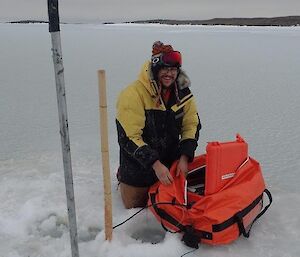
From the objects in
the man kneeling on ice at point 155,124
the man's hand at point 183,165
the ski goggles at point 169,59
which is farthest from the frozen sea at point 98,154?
the ski goggles at point 169,59

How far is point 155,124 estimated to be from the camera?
286 cm

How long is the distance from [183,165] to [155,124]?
1.10 ft

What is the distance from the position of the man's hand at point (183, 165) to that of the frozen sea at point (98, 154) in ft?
1.20

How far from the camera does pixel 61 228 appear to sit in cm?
269

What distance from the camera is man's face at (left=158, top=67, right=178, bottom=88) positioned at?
2.70m

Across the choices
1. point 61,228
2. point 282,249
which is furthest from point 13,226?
point 282,249

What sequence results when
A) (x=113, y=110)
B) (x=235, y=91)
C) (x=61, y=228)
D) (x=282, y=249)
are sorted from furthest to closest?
(x=235, y=91) → (x=113, y=110) → (x=61, y=228) → (x=282, y=249)

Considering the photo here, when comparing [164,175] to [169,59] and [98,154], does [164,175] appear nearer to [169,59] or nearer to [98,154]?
[169,59]

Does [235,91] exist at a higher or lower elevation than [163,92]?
lower

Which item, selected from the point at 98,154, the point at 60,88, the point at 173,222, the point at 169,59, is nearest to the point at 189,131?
the point at 169,59

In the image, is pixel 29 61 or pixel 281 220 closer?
pixel 281 220

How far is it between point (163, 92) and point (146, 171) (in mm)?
562

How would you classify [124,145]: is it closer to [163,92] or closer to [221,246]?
[163,92]

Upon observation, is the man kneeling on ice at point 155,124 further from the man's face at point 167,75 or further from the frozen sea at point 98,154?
the frozen sea at point 98,154
